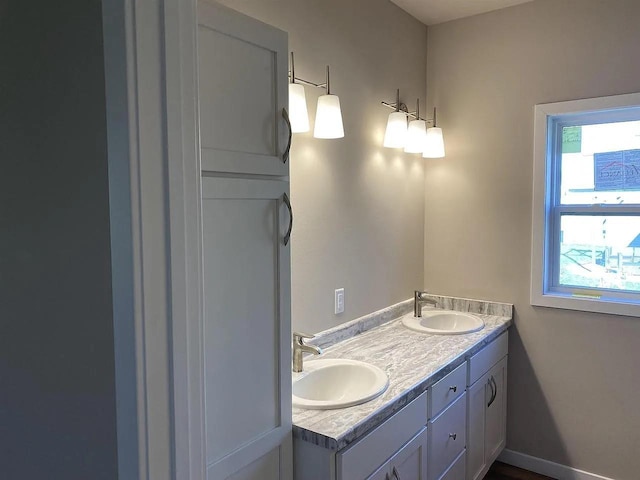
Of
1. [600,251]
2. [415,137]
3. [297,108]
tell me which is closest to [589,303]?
[600,251]

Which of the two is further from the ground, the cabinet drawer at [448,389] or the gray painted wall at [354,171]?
the gray painted wall at [354,171]

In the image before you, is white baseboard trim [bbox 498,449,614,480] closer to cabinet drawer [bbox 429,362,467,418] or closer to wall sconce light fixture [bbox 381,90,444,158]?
cabinet drawer [bbox 429,362,467,418]

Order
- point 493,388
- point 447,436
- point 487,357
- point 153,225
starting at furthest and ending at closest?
point 493,388 → point 487,357 → point 447,436 → point 153,225

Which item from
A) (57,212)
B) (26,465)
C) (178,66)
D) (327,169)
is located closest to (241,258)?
(57,212)

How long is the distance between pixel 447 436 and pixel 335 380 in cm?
57

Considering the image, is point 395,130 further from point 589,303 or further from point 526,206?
point 589,303

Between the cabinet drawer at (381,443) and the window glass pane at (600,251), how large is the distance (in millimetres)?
1414

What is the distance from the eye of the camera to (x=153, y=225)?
83cm

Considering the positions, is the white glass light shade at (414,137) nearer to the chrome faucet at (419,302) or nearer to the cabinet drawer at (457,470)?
the chrome faucet at (419,302)

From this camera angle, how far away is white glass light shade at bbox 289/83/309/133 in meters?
1.88

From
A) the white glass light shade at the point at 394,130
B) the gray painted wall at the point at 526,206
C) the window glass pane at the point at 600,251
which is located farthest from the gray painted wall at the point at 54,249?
the window glass pane at the point at 600,251

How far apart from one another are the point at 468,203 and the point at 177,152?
237cm

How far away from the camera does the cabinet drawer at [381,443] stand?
1.47 meters

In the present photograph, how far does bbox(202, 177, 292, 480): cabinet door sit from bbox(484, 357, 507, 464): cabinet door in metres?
1.53
